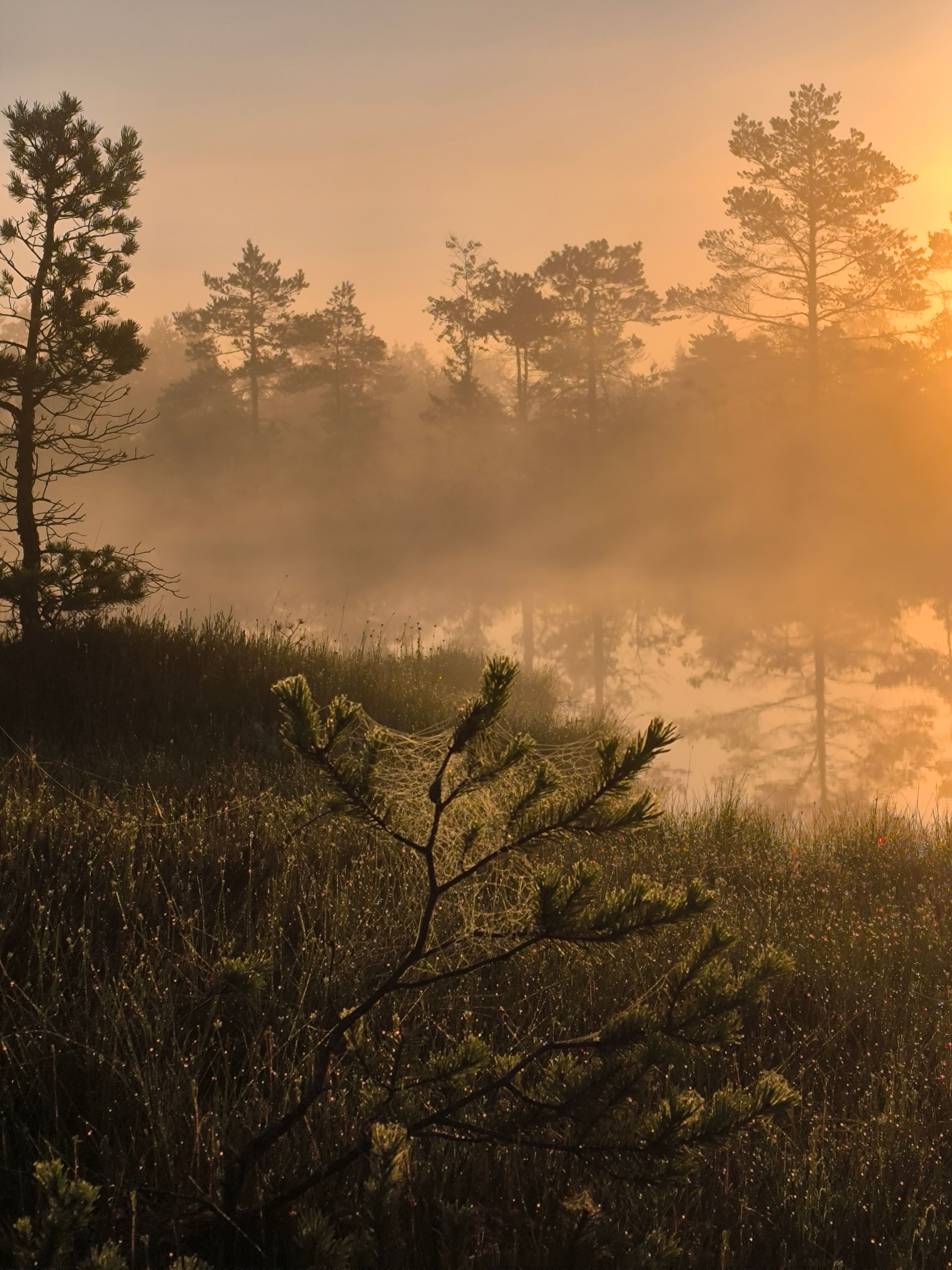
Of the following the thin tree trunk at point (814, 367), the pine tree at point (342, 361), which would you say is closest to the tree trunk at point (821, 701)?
the thin tree trunk at point (814, 367)

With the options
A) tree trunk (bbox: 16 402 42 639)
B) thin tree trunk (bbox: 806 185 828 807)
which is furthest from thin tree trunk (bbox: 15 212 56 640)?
thin tree trunk (bbox: 806 185 828 807)

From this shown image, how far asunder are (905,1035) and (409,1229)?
2320mm

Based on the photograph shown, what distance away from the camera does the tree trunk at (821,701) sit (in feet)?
45.1

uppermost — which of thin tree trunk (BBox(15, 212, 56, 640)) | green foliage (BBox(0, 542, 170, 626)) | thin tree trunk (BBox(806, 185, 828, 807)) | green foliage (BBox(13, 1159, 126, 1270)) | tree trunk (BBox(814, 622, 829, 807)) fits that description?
thin tree trunk (BBox(806, 185, 828, 807))

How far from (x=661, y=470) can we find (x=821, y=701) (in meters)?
27.3

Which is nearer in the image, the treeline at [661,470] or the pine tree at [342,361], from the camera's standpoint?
the treeline at [661,470]

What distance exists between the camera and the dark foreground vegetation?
206cm

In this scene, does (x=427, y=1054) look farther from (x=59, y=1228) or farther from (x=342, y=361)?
(x=342, y=361)

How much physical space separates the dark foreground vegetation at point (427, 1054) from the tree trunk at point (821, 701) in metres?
7.31

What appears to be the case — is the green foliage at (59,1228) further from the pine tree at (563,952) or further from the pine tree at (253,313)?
the pine tree at (253,313)

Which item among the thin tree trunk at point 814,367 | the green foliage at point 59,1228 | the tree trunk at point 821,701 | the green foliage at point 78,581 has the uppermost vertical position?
the thin tree trunk at point 814,367

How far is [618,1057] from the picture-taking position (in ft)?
6.84

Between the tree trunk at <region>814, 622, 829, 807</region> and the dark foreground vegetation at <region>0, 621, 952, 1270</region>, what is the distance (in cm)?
731

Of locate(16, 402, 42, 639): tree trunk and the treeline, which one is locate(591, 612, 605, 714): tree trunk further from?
locate(16, 402, 42, 639): tree trunk
